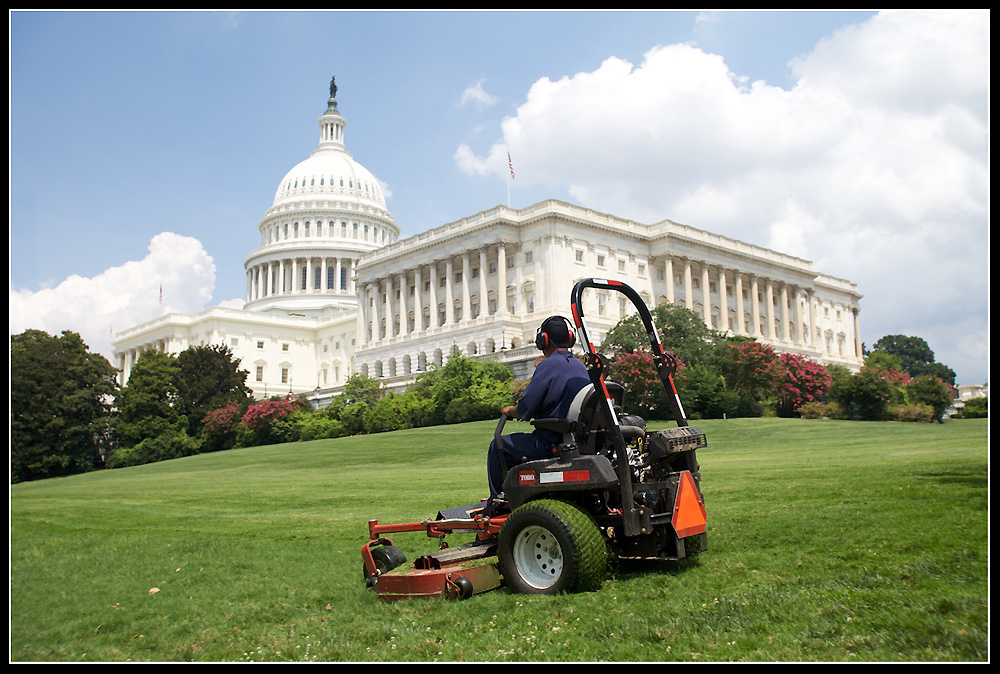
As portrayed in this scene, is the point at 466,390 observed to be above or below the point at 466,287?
below

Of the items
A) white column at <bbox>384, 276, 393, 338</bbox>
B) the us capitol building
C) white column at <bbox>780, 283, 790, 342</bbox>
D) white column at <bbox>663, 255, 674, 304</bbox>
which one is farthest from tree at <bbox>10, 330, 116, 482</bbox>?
white column at <bbox>780, 283, 790, 342</bbox>

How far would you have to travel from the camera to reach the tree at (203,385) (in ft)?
234

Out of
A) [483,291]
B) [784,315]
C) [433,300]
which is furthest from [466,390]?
[784,315]

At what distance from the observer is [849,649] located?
5.70 metres

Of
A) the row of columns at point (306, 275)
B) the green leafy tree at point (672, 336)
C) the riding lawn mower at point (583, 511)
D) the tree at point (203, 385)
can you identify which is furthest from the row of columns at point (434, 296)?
the riding lawn mower at point (583, 511)

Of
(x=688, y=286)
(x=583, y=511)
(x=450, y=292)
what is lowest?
(x=583, y=511)

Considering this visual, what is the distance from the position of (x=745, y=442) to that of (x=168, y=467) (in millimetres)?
34179

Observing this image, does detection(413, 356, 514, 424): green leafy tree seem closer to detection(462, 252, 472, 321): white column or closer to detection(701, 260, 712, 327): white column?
detection(462, 252, 472, 321): white column

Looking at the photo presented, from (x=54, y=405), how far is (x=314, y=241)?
89661mm

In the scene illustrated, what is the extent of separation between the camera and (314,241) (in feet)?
448

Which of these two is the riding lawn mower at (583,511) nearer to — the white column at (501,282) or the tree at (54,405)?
the tree at (54,405)

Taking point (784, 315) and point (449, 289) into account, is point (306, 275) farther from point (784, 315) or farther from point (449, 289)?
point (784, 315)

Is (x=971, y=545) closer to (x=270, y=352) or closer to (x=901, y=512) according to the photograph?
(x=901, y=512)

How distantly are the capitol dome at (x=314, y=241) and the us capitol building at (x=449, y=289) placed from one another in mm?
231
